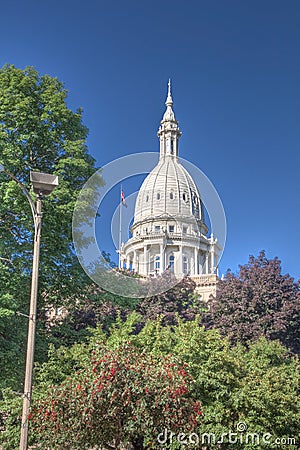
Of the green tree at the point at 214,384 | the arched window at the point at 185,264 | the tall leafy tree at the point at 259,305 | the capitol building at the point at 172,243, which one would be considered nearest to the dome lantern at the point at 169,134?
the capitol building at the point at 172,243

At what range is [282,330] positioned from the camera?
3253 centimetres

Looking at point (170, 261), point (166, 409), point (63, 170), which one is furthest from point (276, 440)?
point (170, 261)

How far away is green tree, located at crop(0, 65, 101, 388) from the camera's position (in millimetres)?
18406

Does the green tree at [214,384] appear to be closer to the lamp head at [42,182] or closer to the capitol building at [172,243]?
the lamp head at [42,182]

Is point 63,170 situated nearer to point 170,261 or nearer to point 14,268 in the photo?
point 14,268

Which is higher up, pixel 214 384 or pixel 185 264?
pixel 185 264

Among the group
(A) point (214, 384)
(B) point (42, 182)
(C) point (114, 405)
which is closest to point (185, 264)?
(A) point (214, 384)

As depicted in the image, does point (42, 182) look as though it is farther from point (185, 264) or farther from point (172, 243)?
point (185, 264)

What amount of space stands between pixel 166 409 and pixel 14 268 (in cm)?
1042

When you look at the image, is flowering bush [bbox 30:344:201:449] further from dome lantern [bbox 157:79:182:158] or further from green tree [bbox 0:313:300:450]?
dome lantern [bbox 157:79:182:158]

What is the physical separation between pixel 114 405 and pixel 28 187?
36.3 feet

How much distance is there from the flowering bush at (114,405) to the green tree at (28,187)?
7122mm

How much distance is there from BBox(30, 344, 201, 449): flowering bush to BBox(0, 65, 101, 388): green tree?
7122mm

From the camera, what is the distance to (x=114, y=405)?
32.7 feet
